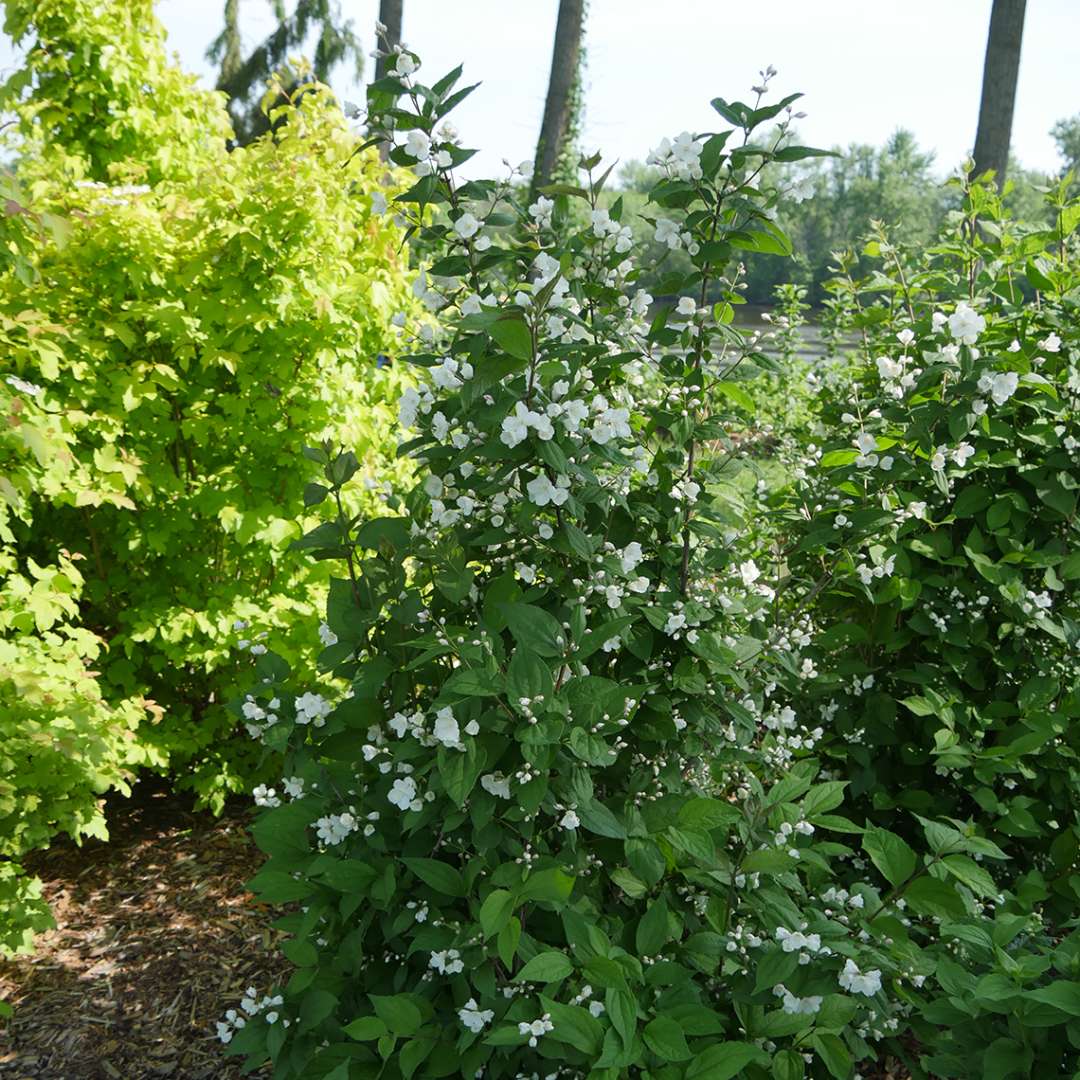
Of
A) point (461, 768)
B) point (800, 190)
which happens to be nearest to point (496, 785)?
point (461, 768)

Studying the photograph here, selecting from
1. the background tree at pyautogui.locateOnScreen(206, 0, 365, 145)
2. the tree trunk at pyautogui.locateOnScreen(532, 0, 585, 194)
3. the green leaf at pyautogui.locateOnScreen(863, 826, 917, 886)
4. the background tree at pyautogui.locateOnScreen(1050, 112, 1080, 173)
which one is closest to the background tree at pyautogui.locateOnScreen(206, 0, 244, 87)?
the background tree at pyautogui.locateOnScreen(206, 0, 365, 145)

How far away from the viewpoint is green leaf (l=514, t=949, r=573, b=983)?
1579 mm

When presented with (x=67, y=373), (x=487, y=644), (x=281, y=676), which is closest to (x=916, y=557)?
(x=487, y=644)

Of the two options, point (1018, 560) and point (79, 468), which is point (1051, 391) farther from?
point (79, 468)

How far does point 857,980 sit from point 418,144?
1.69 meters

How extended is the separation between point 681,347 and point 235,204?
1837 millimetres

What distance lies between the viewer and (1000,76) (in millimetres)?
A: 6625

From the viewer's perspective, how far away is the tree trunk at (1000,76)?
6.60 metres

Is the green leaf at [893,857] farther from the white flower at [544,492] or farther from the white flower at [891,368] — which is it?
the white flower at [891,368]

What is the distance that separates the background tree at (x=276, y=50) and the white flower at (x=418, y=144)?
58.6ft

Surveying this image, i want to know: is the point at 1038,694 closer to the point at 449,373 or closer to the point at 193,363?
the point at 449,373

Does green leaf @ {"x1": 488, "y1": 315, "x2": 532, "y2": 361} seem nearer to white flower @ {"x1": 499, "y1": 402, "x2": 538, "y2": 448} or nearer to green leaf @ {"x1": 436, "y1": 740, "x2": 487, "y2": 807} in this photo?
white flower @ {"x1": 499, "y1": 402, "x2": 538, "y2": 448}

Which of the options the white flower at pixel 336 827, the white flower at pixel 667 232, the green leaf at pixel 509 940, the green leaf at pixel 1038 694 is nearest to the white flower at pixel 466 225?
the white flower at pixel 667 232

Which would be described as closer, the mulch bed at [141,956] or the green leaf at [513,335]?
the green leaf at [513,335]
